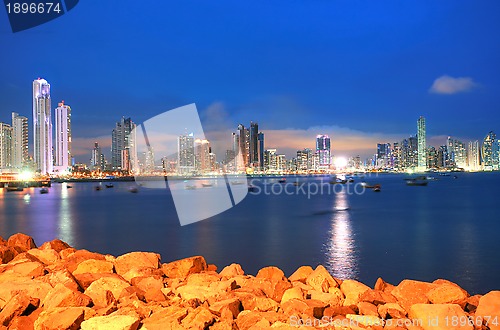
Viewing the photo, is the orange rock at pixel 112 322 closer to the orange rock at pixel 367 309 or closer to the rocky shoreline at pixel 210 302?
the rocky shoreline at pixel 210 302

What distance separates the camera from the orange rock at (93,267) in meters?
7.14

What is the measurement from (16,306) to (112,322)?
4.62ft

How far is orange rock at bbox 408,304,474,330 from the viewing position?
4.93 metres

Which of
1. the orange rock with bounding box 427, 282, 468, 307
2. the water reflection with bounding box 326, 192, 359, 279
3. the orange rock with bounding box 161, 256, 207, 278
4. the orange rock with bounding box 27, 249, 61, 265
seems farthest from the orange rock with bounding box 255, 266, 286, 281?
the water reflection with bounding box 326, 192, 359, 279

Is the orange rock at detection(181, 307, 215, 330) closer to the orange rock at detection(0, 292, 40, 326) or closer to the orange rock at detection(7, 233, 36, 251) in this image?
the orange rock at detection(0, 292, 40, 326)

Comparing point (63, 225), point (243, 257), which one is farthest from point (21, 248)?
point (63, 225)

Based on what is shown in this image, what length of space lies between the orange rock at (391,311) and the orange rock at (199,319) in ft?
7.26

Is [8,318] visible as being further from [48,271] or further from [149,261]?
[149,261]

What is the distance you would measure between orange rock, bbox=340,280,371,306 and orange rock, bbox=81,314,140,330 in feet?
9.98

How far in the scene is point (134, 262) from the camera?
A: 25.5ft

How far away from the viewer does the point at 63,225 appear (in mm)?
35062

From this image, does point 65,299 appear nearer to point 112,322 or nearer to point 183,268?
point 112,322

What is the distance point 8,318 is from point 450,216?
40.3 metres
